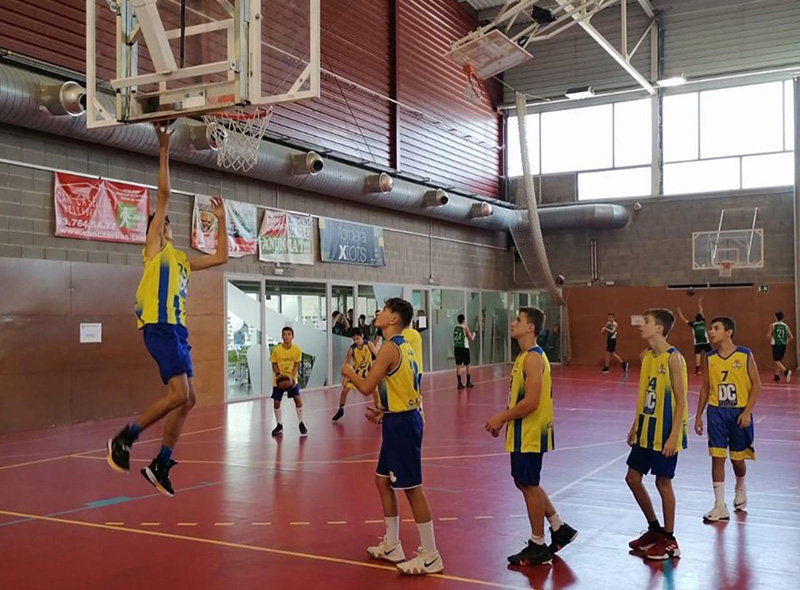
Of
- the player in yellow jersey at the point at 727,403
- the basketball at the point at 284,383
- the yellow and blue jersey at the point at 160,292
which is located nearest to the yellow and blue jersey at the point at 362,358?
the basketball at the point at 284,383

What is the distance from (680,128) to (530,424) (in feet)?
76.7

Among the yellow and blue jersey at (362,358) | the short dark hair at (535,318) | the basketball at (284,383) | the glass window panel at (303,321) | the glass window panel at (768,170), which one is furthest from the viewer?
the glass window panel at (768,170)

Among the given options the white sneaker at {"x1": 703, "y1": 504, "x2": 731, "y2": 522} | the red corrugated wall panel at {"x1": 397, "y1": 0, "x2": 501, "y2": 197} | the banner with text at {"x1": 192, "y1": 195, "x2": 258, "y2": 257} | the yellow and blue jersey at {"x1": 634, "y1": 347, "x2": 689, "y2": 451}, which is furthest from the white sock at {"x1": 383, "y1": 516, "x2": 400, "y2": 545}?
the red corrugated wall panel at {"x1": 397, "y1": 0, "x2": 501, "y2": 197}

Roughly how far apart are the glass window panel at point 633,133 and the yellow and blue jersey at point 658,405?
877 inches

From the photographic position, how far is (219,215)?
6.55 m

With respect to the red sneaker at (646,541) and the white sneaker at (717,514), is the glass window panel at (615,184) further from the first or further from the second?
the red sneaker at (646,541)

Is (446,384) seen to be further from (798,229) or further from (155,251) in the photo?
(155,251)

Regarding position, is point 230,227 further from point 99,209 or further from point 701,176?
point 701,176

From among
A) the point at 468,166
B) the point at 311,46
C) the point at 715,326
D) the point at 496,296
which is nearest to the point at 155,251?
the point at 311,46

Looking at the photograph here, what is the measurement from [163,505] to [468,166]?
20922mm

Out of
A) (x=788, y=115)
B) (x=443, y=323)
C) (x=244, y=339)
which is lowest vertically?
(x=244, y=339)

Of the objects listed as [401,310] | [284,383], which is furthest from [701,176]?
[401,310]

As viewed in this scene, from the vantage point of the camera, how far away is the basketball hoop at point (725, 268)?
2589 centimetres

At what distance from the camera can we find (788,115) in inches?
993
